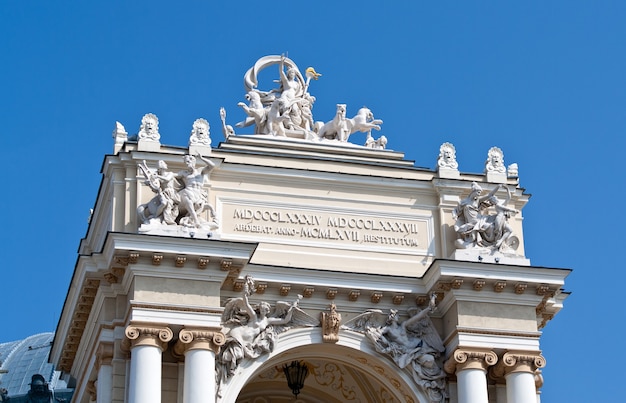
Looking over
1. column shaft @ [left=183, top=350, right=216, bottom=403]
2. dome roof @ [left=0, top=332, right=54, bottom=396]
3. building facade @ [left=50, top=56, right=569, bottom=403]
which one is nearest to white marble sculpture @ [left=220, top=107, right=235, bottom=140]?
building facade @ [left=50, top=56, right=569, bottom=403]

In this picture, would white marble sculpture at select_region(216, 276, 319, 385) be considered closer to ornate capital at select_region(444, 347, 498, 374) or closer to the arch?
the arch

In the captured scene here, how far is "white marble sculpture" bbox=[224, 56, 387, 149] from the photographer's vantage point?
104ft

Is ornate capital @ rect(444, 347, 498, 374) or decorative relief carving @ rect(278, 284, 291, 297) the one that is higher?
decorative relief carving @ rect(278, 284, 291, 297)

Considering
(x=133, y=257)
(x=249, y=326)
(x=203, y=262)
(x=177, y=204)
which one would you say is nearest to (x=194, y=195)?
(x=177, y=204)

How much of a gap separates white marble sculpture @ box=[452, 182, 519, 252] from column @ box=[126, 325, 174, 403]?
19.8 feet

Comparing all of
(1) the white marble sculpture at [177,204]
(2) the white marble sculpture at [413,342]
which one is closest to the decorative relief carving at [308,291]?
(2) the white marble sculpture at [413,342]

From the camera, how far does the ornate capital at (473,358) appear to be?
28734 millimetres

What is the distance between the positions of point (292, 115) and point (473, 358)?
6338mm

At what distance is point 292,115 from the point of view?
1249 inches

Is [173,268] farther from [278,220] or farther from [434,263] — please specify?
[434,263]


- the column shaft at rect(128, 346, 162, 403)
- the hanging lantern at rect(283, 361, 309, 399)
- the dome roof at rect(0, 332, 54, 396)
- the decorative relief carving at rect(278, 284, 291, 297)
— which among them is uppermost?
the dome roof at rect(0, 332, 54, 396)

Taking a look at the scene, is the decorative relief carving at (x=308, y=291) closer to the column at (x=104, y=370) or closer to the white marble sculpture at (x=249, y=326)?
the white marble sculpture at (x=249, y=326)

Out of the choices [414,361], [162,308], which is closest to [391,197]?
[414,361]

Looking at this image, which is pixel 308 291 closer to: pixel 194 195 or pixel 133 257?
pixel 194 195
